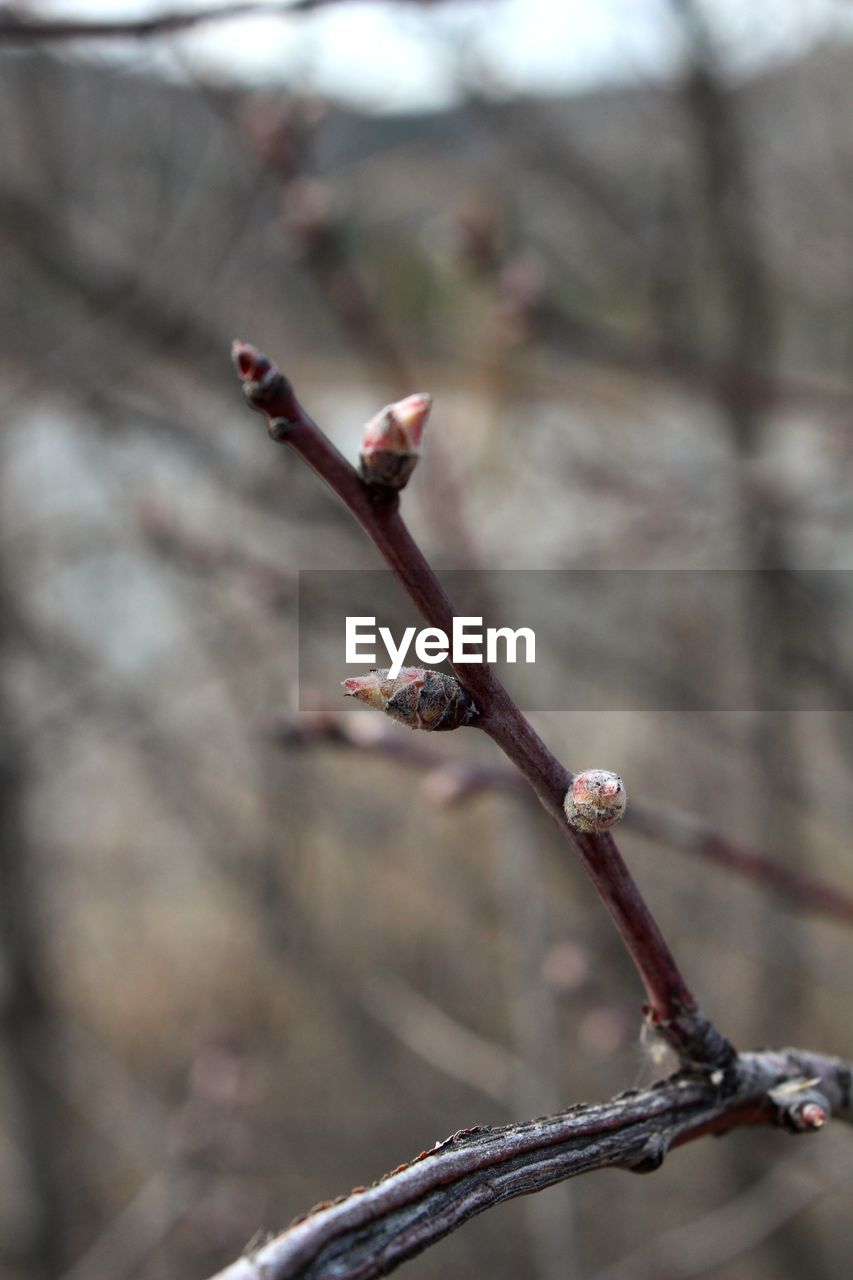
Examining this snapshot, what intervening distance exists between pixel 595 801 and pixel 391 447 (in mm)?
186

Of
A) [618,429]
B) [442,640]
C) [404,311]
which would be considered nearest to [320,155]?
[404,311]

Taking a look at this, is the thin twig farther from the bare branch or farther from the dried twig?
the bare branch

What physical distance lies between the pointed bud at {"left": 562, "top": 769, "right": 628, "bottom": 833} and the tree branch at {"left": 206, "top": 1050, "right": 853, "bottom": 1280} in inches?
5.7

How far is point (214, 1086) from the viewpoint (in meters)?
2.57

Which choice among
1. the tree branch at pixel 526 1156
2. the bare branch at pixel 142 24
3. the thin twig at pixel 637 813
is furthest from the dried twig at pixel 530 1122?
the bare branch at pixel 142 24

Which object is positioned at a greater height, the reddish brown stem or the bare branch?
the bare branch

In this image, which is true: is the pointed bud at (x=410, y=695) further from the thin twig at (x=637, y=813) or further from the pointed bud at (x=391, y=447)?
the thin twig at (x=637, y=813)

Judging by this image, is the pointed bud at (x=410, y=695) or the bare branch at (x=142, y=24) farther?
the bare branch at (x=142, y=24)

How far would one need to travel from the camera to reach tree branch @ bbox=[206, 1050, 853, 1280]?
0.41 metres

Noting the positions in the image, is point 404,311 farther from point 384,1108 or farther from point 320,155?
point 384,1108

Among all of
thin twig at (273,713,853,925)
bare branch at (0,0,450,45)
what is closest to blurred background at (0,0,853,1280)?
thin twig at (273,713,853,925)

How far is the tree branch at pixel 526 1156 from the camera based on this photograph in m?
0.41

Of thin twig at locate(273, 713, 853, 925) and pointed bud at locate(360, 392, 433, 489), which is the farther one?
thin twig at locate(273, 713, 853, 925)

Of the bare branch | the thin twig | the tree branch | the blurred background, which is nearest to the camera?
the tree branch
